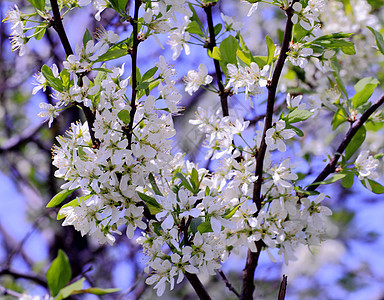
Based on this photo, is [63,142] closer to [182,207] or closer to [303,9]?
[182,207]

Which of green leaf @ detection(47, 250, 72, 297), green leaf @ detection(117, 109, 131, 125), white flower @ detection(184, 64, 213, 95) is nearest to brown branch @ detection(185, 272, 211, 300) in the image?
green leaf @ detection(47, 250, 72, 297)

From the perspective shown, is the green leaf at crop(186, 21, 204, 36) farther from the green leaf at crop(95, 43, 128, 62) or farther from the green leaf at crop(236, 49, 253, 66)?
the green leaf at crop(95, 43, 128, 62)

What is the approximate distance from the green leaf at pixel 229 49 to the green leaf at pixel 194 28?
144 millimetres

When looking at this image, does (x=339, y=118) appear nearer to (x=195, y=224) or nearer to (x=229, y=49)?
(x=229, y=49)

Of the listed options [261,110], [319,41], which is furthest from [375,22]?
[319,41]

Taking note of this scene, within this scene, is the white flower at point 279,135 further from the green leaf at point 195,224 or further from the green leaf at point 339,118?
the green leaf at point 339,118

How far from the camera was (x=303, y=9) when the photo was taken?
2.99ft

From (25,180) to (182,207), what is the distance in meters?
2.65

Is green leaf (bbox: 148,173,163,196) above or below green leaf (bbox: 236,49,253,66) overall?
below

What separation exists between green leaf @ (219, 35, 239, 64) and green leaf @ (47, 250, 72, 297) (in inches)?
23.6

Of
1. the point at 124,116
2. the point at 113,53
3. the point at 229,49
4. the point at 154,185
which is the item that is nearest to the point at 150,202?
the point at 154,185

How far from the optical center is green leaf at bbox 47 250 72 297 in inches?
32.4

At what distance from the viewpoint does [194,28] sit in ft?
3.95

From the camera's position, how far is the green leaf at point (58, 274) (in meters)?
0.82
